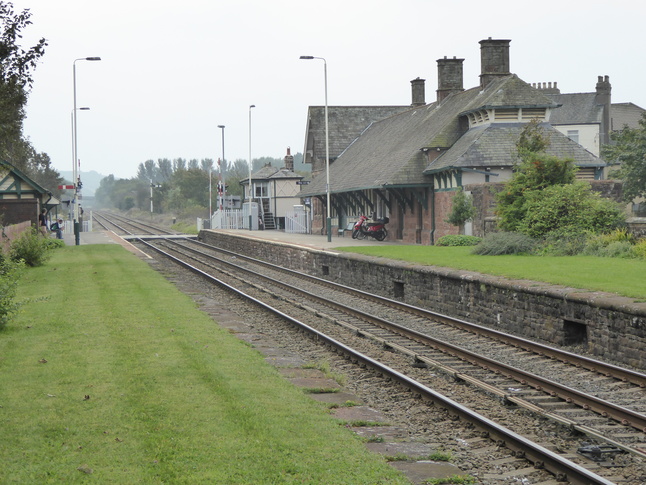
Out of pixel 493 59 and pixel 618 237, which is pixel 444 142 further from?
pixel 618 237

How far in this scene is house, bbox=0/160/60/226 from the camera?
4062 cm

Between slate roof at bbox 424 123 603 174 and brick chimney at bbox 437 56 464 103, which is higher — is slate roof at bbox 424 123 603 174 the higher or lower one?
the lower one

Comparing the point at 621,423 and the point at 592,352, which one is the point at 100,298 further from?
the point at 621,423

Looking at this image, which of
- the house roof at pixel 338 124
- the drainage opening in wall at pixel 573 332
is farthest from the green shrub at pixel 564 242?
the house roof at pixel 338 124

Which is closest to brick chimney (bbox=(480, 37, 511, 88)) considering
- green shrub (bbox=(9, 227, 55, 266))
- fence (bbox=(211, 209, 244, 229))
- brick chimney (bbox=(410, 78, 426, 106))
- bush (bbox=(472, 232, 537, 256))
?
brick chimney (bbox=(410, 78, 426, 106))

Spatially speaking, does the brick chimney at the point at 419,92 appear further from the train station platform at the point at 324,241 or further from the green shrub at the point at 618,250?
the green shrub at the point at 618,250

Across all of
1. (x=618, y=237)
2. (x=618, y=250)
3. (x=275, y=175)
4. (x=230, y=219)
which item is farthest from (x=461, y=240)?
(x=275, y=175)

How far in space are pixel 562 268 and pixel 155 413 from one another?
12619 mm

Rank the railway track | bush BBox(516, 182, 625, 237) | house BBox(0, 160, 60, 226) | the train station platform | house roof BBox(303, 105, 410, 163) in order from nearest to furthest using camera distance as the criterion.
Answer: the railway track
bush BBox(516, 182, 625, 237)
the train station platform
house BBox(0, 160, 60, 226)
house roof BBox(303, 105, 410, 163)

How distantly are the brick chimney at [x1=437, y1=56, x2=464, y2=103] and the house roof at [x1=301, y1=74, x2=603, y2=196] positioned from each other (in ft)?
3.24

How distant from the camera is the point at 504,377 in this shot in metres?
11.3

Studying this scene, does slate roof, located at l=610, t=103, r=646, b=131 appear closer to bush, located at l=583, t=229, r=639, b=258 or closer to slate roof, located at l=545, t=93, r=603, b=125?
slate roof, located at l=545, t=93, r=603, b=125

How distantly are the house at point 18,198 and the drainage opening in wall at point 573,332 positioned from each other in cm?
3109

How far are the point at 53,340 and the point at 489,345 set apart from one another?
7246 mm
